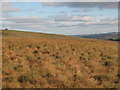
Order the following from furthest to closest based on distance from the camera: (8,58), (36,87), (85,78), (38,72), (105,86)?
(8,58) < (38,72) < (85,78) < (105,86) < (36,87)

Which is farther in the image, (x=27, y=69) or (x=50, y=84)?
(x=27, y=69)

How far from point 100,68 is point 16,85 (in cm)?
669

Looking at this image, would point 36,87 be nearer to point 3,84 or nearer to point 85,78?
point 3,84

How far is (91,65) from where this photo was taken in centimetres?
1166

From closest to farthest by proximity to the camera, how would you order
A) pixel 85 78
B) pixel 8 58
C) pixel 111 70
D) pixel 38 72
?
pixel 85 78 < pixel 38 72 < pixel 111 70 < pixel 8 58

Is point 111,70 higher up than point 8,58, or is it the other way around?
point 8,58

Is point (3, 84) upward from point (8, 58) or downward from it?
downward

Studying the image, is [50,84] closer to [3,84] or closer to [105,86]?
[3,84]

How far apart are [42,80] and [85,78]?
2696 millimetres

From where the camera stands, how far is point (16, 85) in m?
7.65

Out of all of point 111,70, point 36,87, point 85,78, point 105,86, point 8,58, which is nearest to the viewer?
point 36,87

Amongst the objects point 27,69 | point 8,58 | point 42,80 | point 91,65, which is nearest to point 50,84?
point 42,80

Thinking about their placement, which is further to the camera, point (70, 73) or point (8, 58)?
point (8, 58)

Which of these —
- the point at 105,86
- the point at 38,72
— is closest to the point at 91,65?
the point at 105,86
